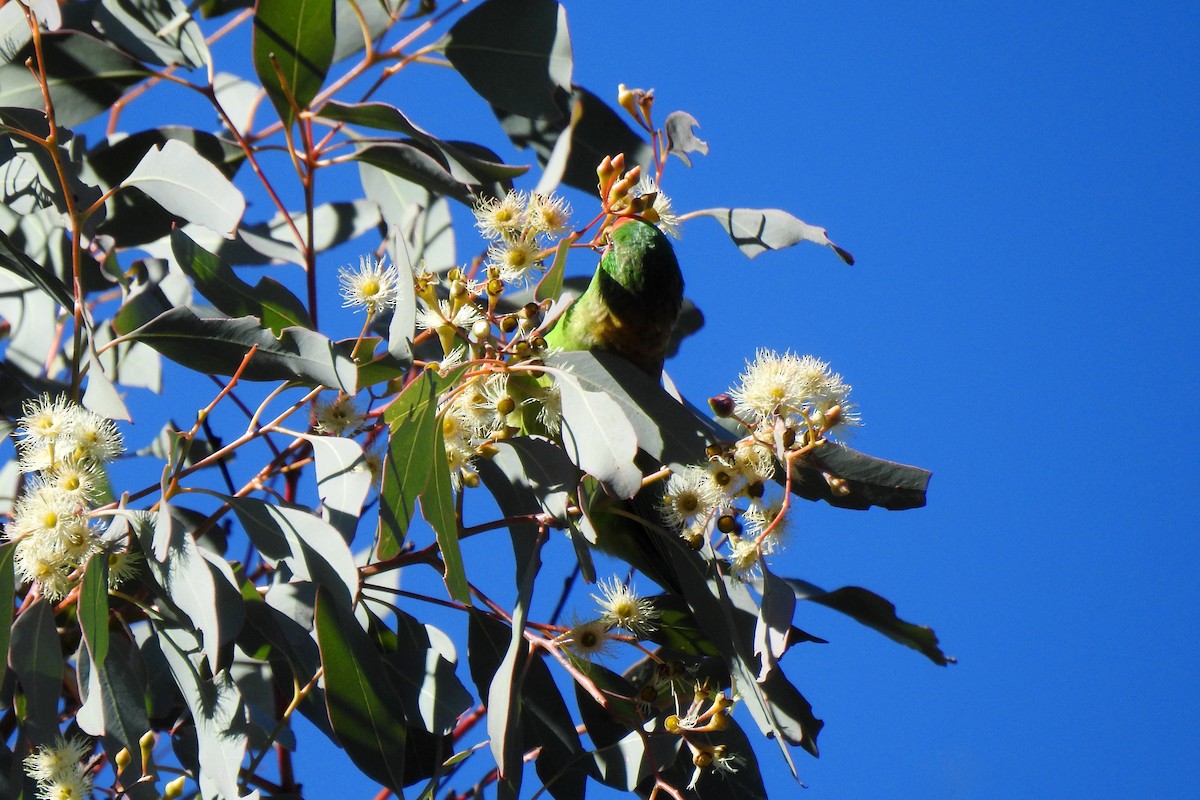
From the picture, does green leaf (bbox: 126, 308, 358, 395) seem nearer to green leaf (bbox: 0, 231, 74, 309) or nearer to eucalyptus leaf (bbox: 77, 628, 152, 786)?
green leaf (bbox: 0, 231, 74, 309)

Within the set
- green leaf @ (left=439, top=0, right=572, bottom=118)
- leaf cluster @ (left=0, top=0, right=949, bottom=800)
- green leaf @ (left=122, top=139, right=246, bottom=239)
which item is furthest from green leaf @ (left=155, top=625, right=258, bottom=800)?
green leaf @ (left=439, top=0, right=572, bottom=118)

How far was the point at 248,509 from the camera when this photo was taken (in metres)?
1.29

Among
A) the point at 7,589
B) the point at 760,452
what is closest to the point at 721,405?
the point at 760,452

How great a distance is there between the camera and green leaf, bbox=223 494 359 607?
120 cm

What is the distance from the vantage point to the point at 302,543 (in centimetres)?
123

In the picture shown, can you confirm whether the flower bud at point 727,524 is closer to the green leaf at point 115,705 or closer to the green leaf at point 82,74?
the green leaf at point 115,705

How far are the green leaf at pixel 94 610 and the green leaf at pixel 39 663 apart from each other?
14 centimetres

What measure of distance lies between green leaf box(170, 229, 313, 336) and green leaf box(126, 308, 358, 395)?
8 centimetres

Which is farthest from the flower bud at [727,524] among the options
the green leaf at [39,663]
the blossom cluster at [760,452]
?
the green leaf at [39,663]

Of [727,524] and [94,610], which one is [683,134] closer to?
[727,524]

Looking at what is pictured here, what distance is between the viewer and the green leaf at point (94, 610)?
1.19m

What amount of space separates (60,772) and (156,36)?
40.1 inches

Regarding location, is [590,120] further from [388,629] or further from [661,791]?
[661,791]

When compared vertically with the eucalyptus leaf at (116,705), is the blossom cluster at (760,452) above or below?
above
